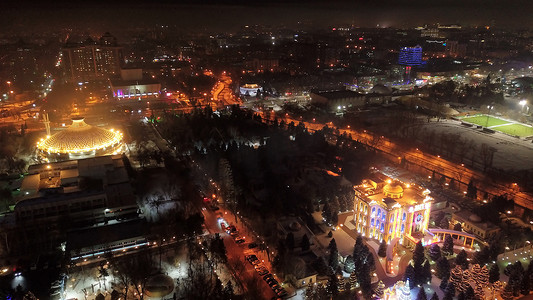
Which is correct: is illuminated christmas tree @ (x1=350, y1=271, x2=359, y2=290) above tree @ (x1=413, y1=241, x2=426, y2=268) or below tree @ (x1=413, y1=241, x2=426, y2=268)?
below

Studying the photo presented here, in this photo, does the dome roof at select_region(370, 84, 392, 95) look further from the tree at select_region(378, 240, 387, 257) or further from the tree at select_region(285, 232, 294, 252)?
the tree at select_region(285, 232, 294, 252)

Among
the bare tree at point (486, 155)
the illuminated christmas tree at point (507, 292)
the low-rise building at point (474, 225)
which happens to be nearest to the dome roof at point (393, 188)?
the low-rise building at point (474, 225)

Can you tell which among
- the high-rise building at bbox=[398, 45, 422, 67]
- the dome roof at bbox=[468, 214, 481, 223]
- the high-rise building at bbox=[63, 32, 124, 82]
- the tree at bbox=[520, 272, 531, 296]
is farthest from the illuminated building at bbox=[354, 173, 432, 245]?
the high-rise building at bbox=[398, 45, 422, 67]

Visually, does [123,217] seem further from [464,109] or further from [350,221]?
[464,109]

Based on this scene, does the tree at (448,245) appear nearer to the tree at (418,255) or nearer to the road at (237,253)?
the tree at (418,255)

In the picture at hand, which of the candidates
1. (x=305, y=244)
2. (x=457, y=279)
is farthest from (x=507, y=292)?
(x=305, y=244)

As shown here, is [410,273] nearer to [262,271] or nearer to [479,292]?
[479,292]

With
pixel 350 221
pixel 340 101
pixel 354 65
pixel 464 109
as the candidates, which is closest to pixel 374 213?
pixel 350 221
